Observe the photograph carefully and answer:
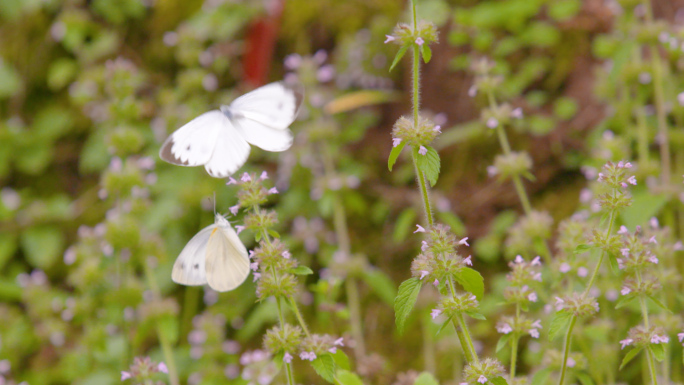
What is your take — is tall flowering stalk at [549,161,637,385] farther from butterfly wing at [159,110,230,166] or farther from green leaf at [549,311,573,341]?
butterfly wing at [159,110,230,166]

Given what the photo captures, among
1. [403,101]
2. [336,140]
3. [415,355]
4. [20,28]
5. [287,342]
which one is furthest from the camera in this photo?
[20,28]

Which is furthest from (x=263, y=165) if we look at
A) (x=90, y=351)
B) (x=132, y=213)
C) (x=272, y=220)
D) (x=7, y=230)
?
(x=272, y=220)

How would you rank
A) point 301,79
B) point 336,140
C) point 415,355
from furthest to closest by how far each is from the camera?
point 336,140 → point 301,79 → point 415,355

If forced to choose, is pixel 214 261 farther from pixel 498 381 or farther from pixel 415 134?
pixel 498 381

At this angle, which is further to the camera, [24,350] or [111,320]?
[24,350]

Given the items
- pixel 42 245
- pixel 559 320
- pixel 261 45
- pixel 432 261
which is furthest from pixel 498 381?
pixel 42 245

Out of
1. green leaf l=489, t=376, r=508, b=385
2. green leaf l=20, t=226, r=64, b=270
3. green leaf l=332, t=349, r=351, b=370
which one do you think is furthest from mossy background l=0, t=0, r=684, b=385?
green leaf l=489, t=376, r=508, b=385

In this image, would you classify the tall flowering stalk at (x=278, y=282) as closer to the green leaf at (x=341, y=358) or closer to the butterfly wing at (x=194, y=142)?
the green leaf at (x=341, y=358)

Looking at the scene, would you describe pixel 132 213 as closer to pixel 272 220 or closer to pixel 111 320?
pixel 111 320
